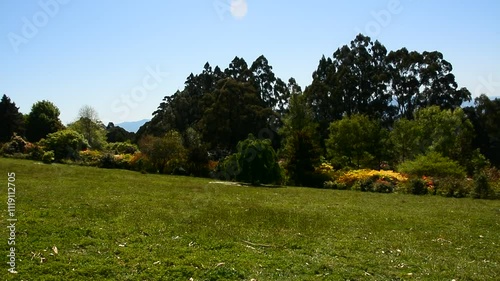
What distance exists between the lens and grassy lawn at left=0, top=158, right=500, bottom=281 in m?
7.19

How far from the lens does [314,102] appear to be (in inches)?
2319

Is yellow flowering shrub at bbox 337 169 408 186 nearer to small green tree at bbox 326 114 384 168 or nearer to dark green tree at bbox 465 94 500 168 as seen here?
small green tree at bbox 326 114 384 168

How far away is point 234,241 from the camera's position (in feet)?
30.5

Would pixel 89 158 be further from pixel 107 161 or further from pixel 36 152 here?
pixel 36 152

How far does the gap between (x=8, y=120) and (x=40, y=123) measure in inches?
134

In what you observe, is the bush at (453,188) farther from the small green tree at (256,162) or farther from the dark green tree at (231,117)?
the dark green tree at (231,117)

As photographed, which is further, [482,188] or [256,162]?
[256,162]

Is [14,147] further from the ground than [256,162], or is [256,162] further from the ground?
[256,162]

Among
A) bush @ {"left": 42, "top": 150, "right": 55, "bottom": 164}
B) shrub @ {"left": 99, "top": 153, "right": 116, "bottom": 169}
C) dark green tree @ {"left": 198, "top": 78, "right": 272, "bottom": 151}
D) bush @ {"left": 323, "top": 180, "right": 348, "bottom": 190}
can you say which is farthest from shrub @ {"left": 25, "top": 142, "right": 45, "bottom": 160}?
bush @ {"left": 323, "top": 180, "right": 348, "bottom": 190}

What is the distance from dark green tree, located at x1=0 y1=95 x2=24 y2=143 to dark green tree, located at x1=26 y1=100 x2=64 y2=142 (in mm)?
1139

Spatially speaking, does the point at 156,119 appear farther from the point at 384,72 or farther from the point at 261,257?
the point at 261,257

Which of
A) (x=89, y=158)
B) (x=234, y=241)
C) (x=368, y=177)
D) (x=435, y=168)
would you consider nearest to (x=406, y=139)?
(x=435, y=168)

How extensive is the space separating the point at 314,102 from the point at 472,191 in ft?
125

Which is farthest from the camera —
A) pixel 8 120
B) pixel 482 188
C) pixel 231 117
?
pixel 231 117
